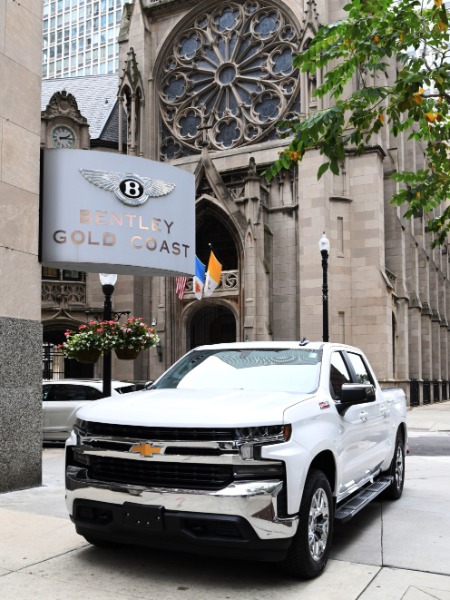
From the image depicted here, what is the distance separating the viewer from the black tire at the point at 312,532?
4828 mm

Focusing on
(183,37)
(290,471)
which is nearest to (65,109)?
(183,37)

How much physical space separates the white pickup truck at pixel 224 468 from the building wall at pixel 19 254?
311cm

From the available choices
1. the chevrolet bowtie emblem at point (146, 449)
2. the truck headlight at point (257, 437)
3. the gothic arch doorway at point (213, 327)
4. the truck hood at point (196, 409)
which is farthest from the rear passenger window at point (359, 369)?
the gothic arch doorway at point (213, 327)

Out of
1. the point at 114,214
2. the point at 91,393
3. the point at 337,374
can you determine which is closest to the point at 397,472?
the point at 337,374

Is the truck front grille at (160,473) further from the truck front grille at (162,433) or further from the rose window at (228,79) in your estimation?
the rose window at (228,79)

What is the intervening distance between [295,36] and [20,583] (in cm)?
2975

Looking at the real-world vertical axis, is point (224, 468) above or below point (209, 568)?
above

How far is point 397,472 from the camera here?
324 inches

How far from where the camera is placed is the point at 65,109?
32.1 meters

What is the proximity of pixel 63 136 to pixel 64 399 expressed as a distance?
2028cm

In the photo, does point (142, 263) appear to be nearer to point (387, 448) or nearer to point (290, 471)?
point (387, 448)

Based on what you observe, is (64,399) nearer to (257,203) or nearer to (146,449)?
(146,449)

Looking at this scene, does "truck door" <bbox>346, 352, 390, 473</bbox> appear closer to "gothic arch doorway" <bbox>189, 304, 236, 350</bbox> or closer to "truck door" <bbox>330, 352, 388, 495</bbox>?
"truck door" <bbox>330, 352, 388, 495</bbox>

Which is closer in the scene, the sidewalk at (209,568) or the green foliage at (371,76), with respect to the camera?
the sidewalk at (209,568)
